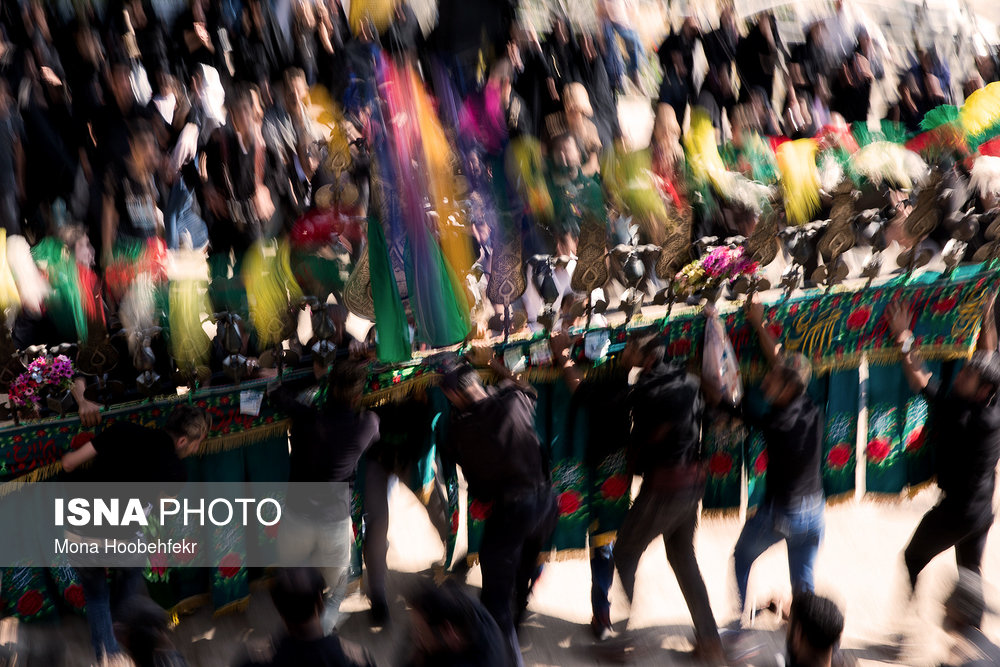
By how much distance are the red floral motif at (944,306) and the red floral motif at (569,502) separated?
2.04 meters

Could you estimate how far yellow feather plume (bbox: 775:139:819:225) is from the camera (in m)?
4.15

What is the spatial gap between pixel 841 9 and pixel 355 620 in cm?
555

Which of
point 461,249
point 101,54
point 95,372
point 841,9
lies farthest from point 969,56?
point 95,372

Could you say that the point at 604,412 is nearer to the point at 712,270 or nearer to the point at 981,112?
the point at 712,270

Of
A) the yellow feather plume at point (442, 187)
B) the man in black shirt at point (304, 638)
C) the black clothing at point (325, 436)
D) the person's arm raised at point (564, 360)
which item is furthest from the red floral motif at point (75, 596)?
the person's arm raised at point (564, 360)

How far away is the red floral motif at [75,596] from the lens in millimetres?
3404

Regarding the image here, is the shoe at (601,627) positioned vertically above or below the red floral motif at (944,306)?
below

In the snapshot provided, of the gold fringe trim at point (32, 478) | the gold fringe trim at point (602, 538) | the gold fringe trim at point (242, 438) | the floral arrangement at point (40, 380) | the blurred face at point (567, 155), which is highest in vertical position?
the blurred face at point (567, 155)

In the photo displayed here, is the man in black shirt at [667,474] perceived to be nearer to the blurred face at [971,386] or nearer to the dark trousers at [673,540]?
the dark trousers at [673,540]

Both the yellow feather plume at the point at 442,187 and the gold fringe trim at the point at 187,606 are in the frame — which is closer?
the yellow feather plume at the point at 442,187

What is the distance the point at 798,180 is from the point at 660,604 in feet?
6.90

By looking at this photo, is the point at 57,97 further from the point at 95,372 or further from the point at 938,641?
the point at 938,641

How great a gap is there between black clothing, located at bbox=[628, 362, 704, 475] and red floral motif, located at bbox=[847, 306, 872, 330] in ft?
3.87

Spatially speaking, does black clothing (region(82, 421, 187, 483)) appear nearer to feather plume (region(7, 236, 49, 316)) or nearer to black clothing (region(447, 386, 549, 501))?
feather plume (region(7, 236, 49, 316))
